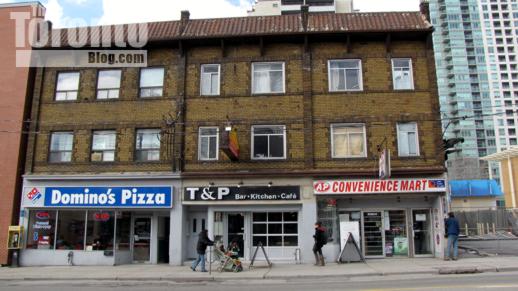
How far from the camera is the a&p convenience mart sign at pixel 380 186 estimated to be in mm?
19375

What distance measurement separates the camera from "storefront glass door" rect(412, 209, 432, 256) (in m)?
20.2

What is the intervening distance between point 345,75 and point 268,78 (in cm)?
339

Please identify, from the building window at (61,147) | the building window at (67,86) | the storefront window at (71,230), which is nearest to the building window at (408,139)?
the storefront window at (71,230)

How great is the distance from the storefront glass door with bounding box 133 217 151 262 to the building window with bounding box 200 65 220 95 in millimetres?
6297

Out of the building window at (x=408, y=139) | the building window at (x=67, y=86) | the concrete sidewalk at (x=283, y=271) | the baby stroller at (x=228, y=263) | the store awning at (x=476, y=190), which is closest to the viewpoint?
the concrete sidewalk at (x=283, y=271)

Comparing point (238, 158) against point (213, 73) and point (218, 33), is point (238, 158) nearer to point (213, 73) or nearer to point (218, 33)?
→ point (213, 73)

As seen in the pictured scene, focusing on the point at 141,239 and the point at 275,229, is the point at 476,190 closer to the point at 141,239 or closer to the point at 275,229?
the point at 275,229

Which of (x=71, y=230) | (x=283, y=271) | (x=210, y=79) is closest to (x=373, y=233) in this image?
(x=283, y=271)

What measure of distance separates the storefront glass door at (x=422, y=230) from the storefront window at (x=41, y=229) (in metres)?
15.8

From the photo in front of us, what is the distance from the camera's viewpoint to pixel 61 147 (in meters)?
21.8

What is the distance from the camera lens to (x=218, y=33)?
21.3 m

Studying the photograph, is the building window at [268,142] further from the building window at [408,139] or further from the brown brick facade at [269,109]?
the building window at [408,139]

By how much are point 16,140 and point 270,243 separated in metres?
12.4

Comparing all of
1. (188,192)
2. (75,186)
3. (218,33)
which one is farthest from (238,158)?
(75,186)
